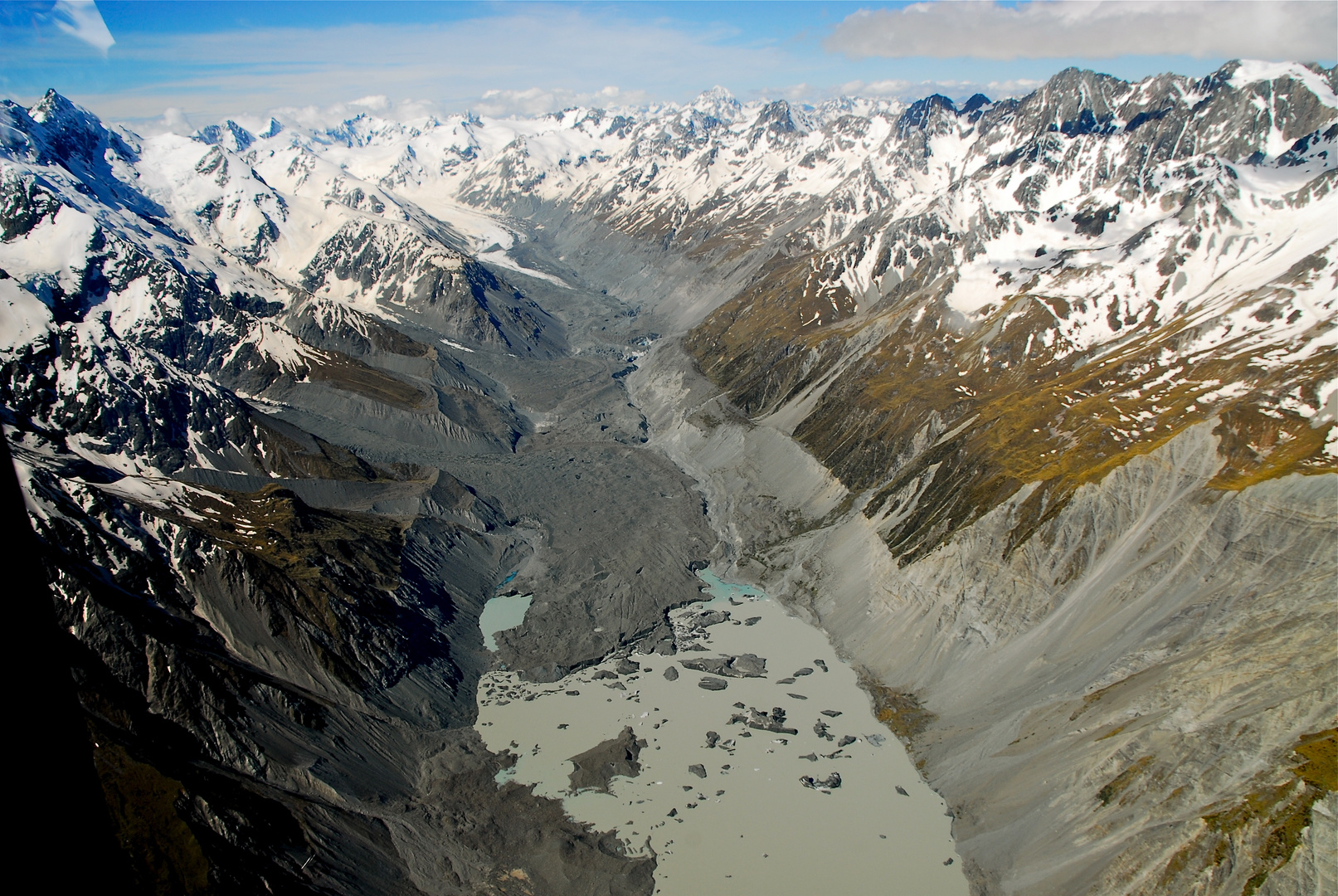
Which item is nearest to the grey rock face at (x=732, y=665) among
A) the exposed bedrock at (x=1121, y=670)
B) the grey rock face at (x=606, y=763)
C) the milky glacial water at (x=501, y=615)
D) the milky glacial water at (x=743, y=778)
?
the milky glacial water at (x=743, y=778)

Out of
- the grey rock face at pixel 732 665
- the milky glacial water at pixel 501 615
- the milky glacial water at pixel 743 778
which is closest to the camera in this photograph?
the milky glacial water at pixel 743 778

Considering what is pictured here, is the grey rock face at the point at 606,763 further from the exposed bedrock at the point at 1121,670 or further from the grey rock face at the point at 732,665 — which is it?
the exposed bedrock at the point at 1121,670

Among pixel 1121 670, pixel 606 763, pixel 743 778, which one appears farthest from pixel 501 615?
pixel 1121 670

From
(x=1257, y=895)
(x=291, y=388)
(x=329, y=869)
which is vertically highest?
(x=291, y=388)

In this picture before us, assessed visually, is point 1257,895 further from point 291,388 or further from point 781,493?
point 291,388

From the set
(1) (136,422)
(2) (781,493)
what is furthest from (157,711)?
(2) (781,493)

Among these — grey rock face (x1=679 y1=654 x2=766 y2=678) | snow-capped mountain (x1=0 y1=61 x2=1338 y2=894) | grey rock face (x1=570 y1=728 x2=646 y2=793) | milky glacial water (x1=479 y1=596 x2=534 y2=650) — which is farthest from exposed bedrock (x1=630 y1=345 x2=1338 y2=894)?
milky glacial water (x1=479 y1=596 x2=534 y2=650)
